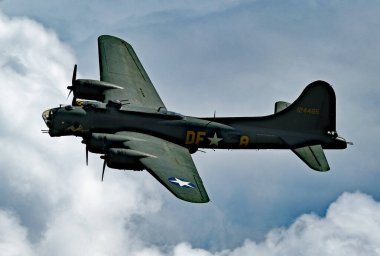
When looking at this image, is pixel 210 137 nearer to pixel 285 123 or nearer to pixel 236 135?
pixel 236 135

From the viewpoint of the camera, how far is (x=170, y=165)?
40938mm

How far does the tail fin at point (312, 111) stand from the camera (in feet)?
158

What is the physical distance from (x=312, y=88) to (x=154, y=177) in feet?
48.9

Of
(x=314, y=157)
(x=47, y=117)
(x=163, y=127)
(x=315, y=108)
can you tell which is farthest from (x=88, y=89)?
(x=314, y=157)

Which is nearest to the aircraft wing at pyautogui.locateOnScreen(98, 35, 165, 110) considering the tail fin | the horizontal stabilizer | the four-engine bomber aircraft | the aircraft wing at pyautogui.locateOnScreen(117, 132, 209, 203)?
the four-engine bomber aircraft

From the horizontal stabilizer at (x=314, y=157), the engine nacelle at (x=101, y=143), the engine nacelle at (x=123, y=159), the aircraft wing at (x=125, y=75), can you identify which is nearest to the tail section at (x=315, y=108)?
the horizontal stabilizer at (x=314, y=157)

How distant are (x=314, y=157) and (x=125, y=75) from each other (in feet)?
50.1

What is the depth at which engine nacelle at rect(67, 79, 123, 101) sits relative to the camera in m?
48.1

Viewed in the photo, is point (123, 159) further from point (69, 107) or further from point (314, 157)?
point (314, 157)

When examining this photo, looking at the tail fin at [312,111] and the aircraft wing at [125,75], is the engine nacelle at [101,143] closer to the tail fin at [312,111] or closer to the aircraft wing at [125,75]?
the aircraft wing at [125,75]

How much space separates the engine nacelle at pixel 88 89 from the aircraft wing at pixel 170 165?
5.69 metres

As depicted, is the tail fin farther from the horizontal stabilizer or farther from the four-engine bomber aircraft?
the horizontal stabilizer

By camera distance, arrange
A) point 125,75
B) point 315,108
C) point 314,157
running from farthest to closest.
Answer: point 125,75 < point 315,108 < point 314,157

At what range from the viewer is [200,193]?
125 feet
